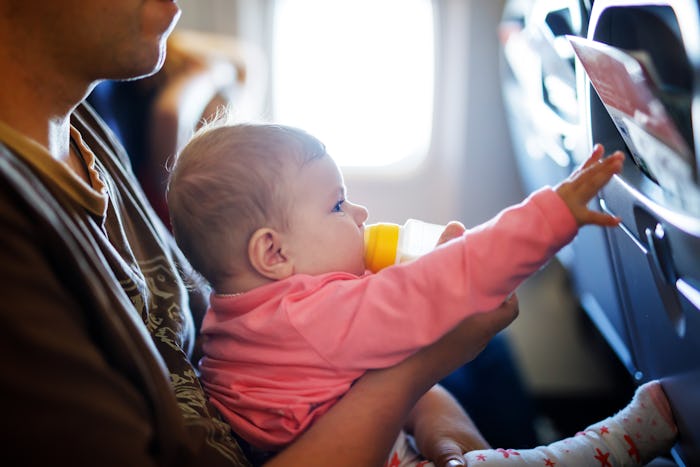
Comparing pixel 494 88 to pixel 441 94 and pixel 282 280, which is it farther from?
pixel 282 280

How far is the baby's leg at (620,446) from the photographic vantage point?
2.59ft

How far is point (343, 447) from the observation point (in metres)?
0.70

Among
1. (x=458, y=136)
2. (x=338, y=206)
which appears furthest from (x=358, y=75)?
(x=338, y=206)

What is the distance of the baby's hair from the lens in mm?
818

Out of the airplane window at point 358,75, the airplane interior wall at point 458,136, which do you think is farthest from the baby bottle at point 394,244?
the airplane window at point 358,75

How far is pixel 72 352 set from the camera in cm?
51

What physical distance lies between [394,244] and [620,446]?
36 cm

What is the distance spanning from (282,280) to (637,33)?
0.47m

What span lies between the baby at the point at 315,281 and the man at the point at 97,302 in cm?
5

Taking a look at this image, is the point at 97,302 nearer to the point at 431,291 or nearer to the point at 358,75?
the point at 431,291

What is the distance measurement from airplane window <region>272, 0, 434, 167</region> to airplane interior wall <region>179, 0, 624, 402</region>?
7 centimetres

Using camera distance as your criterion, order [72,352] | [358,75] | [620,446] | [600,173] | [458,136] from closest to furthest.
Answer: [72,352], [600,173], [620,446], [458,136], [358,75]

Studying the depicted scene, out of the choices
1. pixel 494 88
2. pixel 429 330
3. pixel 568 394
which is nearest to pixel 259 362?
pixel 429 330

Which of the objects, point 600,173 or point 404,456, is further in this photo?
point 404,456
